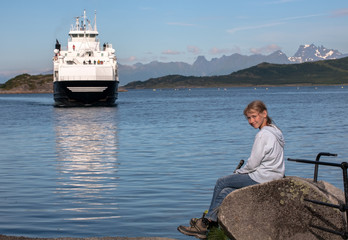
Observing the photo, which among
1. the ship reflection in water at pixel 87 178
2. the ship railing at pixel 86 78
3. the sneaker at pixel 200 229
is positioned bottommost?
the ship reflection in water at pixel 87 178

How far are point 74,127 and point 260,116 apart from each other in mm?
31227

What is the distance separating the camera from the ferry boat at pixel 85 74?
62000 mm

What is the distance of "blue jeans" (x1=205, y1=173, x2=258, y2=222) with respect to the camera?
23.0ft

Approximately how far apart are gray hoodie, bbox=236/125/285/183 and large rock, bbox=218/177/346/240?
0.15m

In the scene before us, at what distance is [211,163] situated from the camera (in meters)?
17.1

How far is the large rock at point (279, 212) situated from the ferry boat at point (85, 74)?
55734mm

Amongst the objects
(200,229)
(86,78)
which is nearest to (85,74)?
(86,78)

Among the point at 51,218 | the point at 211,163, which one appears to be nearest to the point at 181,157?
the point at 211,163

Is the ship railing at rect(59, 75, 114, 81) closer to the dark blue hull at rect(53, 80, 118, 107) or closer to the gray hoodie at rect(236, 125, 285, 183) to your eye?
the dark blue hull at rect(53, 80, 118, 107)

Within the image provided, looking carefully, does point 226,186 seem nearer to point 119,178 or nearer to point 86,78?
point 119,178

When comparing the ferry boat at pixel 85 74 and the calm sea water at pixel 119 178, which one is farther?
the ferry boat at pixel 85 74

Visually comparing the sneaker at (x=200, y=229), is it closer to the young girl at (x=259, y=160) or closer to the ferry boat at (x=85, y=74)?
the young girl at (x=259, y=160)

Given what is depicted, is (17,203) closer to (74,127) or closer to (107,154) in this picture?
(107,154)

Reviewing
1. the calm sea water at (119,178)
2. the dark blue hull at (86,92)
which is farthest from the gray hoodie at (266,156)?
the dark blue hull at (86,92)
